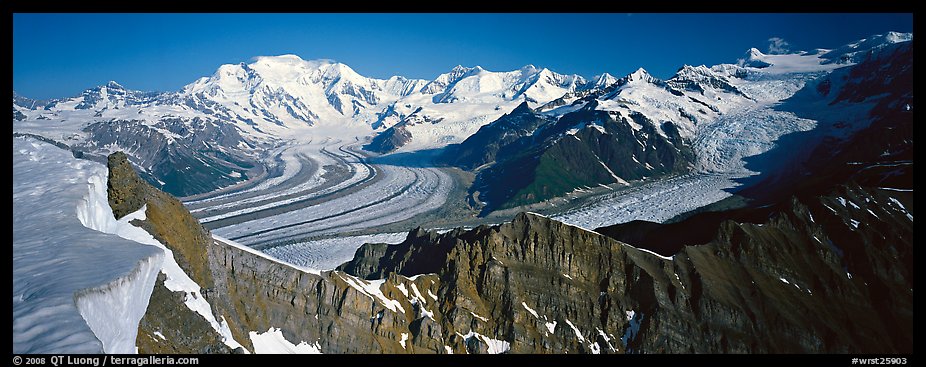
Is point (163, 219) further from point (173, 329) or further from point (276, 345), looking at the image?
point (276, 345)

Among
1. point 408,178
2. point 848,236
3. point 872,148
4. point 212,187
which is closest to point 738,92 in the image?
point 872,148

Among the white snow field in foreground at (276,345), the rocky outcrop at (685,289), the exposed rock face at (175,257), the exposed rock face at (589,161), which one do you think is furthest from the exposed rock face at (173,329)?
the exposed rock face at (589,161)

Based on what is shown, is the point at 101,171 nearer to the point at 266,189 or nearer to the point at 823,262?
the point at 823,262

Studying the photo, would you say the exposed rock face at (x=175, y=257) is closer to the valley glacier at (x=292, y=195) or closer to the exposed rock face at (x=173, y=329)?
the exposed rock face at (x=173, y=329)

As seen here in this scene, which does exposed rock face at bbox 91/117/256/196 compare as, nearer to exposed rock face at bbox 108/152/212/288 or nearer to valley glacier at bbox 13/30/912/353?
valley glacier at bbox 13/30/912/353

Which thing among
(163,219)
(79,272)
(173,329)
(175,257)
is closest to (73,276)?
(79,272)

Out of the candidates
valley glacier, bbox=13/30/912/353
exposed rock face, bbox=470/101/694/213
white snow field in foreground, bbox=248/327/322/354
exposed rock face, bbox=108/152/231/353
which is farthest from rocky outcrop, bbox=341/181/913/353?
exposed rock face, bbox=470/101/694/213

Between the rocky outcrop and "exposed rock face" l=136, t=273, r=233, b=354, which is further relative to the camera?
the rocky outcrop
